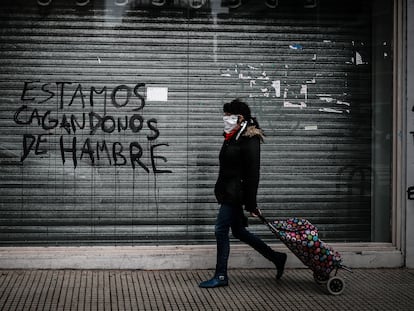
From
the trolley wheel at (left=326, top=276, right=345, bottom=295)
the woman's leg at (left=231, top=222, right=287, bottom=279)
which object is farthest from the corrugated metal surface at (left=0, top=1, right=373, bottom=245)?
the trolley wheel at (left=326, top=276, right=345, bottom=295)

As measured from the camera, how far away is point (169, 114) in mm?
10539

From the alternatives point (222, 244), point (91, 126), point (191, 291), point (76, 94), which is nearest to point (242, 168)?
point (222, 244)

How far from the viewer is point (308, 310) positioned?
853 cm

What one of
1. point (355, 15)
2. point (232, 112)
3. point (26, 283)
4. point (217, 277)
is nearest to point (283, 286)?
point (217, 277)

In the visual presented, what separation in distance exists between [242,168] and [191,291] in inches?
55.9

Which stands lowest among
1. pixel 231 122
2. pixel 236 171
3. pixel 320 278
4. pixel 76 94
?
pixel 320 278

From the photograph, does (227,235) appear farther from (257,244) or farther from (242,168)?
(242,168)

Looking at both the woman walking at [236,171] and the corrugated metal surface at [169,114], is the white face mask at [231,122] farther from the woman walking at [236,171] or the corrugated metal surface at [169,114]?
the corrugated metal surface at [169,114]

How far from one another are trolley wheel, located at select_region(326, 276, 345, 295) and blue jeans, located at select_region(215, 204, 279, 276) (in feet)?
2.46

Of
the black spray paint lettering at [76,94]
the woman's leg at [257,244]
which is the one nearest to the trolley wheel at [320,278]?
the woman's leg at [257,244]

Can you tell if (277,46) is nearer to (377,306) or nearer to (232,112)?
(232,112)

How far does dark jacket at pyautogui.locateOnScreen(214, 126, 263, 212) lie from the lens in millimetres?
9141

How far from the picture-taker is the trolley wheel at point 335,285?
9133 mm

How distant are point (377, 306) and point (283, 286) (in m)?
1.20
